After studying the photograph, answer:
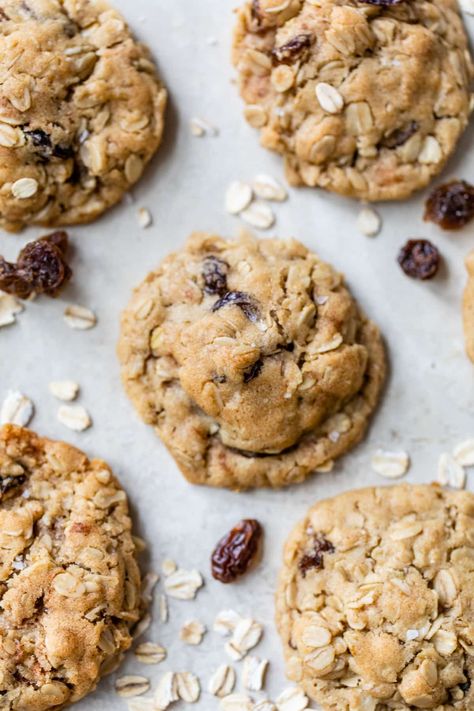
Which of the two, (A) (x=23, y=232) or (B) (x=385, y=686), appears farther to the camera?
(A) (x=23, y=232)

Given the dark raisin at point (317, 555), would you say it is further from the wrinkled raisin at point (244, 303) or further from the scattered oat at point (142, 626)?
the wrinkled raisin at point (244, 303)

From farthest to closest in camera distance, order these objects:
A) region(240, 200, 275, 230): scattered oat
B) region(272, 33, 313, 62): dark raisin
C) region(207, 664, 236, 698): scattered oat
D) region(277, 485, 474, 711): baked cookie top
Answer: region(240, 200, 275, 230): scattered oat < region(207, 664, 236, 698): scattered oat < region(272, 33, 313, 62): dark raisin < region(277, 485, 474, 711): baked cookie top

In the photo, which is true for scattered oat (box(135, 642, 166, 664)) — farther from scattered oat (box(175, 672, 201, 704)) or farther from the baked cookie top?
the baked cookie top

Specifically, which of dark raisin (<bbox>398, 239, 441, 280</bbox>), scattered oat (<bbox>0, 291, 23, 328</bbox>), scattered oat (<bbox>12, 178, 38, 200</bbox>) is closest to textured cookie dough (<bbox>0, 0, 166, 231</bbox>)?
scattered oat (<bbox>12, 178, 38, 200</bbox>)

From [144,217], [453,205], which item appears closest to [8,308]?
[144,217]

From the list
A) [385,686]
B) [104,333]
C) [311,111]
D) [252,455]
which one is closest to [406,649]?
[385,686]

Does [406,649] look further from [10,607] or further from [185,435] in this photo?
[10,607]
